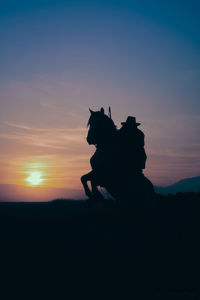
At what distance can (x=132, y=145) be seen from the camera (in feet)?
27.1

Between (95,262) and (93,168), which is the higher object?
(93,168)

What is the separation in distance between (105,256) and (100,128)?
396 cm

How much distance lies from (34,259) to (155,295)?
8.52ft

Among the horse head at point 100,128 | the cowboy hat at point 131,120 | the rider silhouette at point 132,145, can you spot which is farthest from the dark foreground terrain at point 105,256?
the cowboy hat at point 131,120

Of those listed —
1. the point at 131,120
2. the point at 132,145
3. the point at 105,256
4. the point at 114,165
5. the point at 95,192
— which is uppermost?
the point at 131,120

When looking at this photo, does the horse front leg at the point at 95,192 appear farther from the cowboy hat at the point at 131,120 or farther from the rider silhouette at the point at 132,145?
the cowboy hat at the point at 131,120

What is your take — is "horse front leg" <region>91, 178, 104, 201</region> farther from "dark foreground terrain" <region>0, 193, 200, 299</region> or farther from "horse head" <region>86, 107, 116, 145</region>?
"horse head" <region>86, 107, 116, 145</region>

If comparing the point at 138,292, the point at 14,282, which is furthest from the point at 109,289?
the point at 14,282

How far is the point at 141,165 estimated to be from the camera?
842cm

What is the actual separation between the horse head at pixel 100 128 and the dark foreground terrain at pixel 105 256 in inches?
78.2

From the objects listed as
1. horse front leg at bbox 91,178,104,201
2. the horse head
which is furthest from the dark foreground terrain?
the horse head

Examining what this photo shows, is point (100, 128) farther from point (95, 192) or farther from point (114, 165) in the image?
point (95, 192)

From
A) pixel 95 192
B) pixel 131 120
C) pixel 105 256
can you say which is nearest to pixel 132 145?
pixel 131 120

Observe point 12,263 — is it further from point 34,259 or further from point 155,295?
point 155,295
